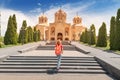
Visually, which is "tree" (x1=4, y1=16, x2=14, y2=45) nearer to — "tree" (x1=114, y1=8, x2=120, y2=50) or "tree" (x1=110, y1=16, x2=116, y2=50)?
"tree" (x1=110, y1=16, x2=116, y2=50)

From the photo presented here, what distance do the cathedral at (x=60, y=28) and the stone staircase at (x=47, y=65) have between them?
66.7m

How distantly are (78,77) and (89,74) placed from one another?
95cm

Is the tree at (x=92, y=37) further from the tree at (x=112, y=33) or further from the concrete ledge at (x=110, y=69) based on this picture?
the concrete ledge at (x=110, y=69)

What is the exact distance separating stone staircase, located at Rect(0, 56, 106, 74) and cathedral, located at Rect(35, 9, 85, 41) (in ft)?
219

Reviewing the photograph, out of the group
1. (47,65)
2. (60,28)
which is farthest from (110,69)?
(60,28)

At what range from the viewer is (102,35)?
35.8 m

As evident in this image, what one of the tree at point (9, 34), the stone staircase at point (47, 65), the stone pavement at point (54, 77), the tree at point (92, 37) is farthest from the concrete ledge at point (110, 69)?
the tree at point (92, 37)

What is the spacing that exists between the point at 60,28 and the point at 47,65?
68.7m

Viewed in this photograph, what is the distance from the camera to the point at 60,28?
3214 inches

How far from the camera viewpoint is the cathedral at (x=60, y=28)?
82.0 meters

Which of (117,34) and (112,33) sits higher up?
(112,33)

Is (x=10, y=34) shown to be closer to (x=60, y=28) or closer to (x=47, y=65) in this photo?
(x=47, y=65)

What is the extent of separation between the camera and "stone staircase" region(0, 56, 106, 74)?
12195 millimetres

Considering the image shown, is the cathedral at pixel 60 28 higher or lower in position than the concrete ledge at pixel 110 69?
higher
